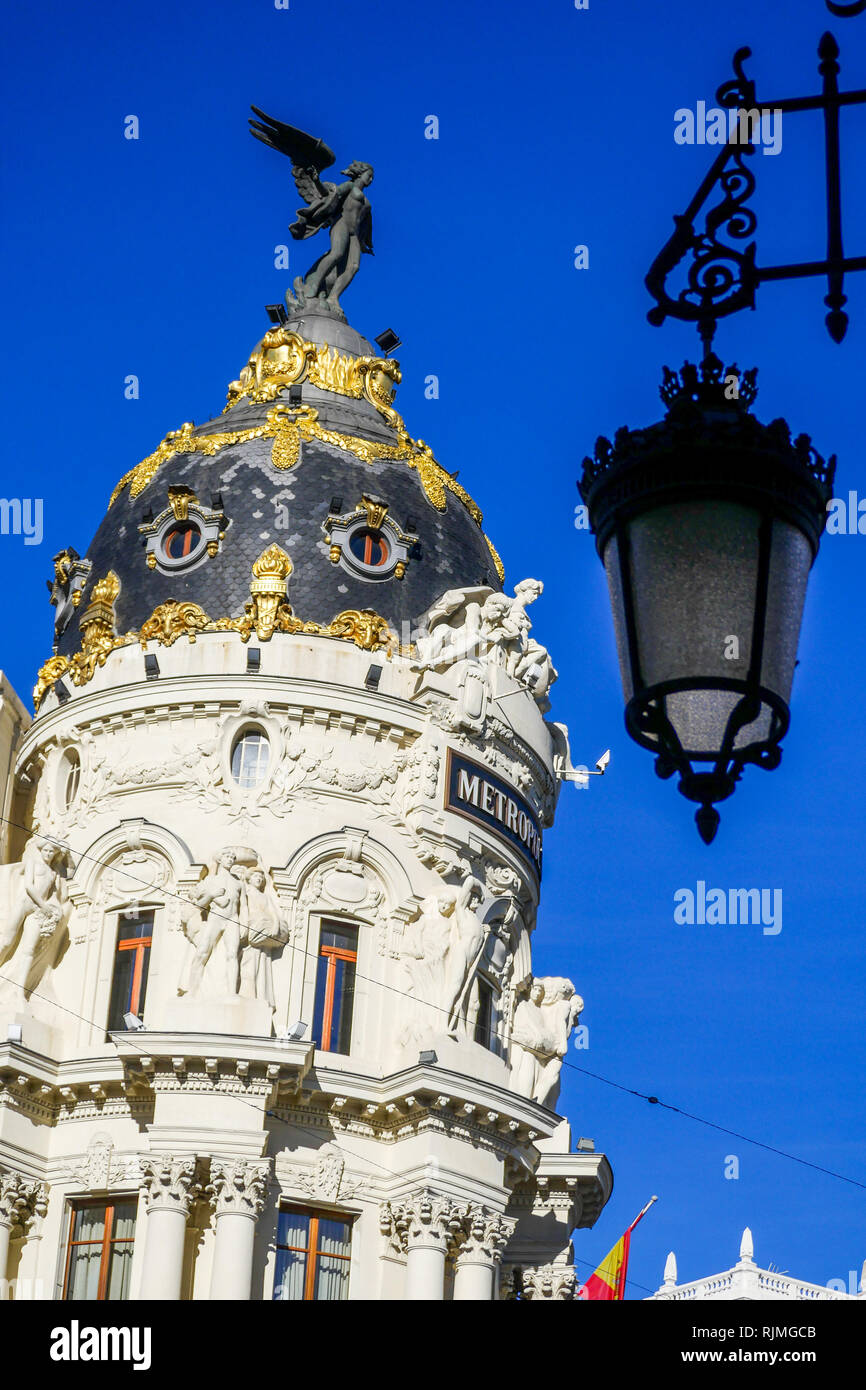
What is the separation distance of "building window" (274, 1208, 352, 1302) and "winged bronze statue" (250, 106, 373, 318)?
2131 centimetres

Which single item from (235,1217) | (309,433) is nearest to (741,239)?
(235,1217)

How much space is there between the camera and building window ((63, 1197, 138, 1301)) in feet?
132

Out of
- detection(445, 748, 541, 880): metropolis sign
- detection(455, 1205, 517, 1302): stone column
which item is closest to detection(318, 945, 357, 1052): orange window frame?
detection(445, 748, 541, 880): metropolis sign

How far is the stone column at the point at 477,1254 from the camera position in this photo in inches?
1617

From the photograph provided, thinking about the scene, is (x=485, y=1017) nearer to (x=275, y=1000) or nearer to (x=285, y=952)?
(x=285, y=952)

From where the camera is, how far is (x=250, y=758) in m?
43.7

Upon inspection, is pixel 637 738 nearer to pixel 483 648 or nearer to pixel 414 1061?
pixel 414 1061

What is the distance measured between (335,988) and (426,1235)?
4971 mm

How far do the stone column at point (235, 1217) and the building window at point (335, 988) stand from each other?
323 centimetres

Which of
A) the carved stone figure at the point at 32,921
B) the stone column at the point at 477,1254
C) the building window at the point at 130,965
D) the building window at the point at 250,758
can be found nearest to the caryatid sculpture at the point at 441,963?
the stone column at the point at 477,1254

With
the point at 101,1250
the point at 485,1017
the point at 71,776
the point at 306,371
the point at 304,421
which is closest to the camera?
the point at 101,1250

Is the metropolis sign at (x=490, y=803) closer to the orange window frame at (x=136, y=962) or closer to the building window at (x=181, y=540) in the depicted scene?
the orange window frame at (x=136, y=962)
